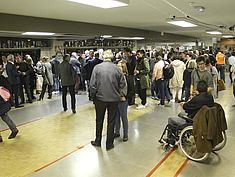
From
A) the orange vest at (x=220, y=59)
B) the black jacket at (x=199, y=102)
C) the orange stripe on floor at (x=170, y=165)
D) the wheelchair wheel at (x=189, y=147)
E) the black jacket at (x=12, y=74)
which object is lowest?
the orange stripe on floor at (x=170, y=165)

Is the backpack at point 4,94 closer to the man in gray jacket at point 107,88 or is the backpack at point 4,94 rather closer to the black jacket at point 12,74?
the man in gray jacket at point 107,88

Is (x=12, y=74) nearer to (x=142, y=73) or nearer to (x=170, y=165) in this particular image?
(x=142, y=73)

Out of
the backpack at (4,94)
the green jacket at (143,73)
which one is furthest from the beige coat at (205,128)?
the green jacket at (143,73)

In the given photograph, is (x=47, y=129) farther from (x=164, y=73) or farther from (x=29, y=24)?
(x=164, y=73)

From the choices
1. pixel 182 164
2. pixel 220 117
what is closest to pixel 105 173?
pixel 182 164

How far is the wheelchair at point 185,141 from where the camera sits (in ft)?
12.5

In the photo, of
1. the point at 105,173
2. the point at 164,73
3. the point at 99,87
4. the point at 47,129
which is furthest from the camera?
the point at 164,73

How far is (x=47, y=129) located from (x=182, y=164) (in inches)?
114

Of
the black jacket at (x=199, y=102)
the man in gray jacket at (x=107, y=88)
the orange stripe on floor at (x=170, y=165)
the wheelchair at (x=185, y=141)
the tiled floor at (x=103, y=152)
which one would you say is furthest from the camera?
the man in gray jacket at (x=107, y=88)

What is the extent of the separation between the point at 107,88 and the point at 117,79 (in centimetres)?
22

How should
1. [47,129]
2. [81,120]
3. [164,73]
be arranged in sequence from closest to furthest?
[47,129] → [81,120] → [164,73]

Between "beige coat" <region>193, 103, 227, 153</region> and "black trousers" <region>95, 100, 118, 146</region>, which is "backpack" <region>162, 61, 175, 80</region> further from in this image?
"beige coat" <region>193, 103, 227, 153</region>

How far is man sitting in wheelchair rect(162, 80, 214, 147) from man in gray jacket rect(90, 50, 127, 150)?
0.91 meters

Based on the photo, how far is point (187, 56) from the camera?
803 cm
